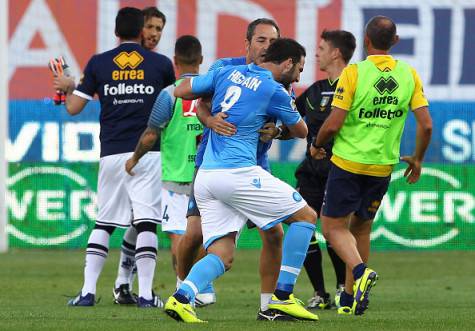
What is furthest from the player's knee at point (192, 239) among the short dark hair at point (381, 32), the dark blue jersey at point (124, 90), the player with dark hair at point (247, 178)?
the short dark hair at point (381, 32)

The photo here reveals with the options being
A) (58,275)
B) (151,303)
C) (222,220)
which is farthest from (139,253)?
(58,275)

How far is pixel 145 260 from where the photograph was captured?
1080cm

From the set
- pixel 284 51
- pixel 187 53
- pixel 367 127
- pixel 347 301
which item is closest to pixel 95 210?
pixel 187 53

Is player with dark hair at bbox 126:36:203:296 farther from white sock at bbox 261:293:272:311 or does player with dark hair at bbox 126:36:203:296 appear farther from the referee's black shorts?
white sock at bbox 261:293:272:311

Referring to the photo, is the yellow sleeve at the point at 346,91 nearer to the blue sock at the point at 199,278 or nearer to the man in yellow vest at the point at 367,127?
the man in yellow vest at the point at 367,127

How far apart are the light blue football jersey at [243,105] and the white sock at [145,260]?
2.36m

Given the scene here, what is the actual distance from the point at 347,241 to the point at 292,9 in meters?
12.7

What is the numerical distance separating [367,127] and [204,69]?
12.0 meters

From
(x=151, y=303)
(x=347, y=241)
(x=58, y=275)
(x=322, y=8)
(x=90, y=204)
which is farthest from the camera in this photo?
(x=322, y=8)

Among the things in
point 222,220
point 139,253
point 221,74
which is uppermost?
point 221,74

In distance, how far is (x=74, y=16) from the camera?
22.1 meters

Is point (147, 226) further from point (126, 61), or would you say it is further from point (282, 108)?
point (282, 108)

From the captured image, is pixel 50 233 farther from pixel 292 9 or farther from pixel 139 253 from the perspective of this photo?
pixel 139 253

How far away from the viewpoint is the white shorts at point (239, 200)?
8.45 metres
